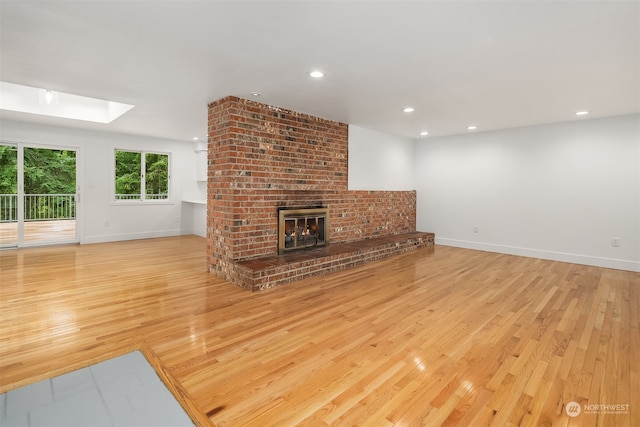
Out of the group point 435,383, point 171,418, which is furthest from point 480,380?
point 171,418

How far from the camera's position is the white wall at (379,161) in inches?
220

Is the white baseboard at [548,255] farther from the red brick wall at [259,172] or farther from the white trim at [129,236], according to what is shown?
the white trim at [129,236]

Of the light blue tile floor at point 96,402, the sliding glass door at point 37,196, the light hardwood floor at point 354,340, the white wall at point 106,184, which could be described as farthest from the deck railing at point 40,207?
the light blue tile floor at point 96,402

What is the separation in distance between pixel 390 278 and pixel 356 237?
5.39ft

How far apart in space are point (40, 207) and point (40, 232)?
1.70 ft

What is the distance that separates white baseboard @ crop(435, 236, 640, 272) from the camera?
470 cm

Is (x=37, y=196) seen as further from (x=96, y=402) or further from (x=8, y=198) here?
(x=96, y=402)

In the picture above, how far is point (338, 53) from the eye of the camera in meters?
2.63

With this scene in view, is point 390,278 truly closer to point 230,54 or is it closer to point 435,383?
point 435,383

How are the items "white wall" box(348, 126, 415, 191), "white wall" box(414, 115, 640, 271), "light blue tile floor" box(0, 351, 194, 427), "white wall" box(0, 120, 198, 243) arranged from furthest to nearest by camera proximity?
"white wall" box(0, 120, 198, 243)
"white wall" box(348, 126, 415, 191)
"white wall" box(414, 115, 640, 271)
"light blue tile floor" box(0, 351, 194, 427)

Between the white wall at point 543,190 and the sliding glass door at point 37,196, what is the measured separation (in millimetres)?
7409

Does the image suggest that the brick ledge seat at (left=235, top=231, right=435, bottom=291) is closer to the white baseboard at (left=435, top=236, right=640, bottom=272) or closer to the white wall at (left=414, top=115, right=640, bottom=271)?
the white baseboard at (left=435, top=236, right=640, bottom=272)

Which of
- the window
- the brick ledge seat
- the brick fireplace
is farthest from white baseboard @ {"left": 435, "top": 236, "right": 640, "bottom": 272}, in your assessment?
the window

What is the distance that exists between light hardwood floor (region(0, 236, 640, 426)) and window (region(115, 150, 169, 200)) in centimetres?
284
